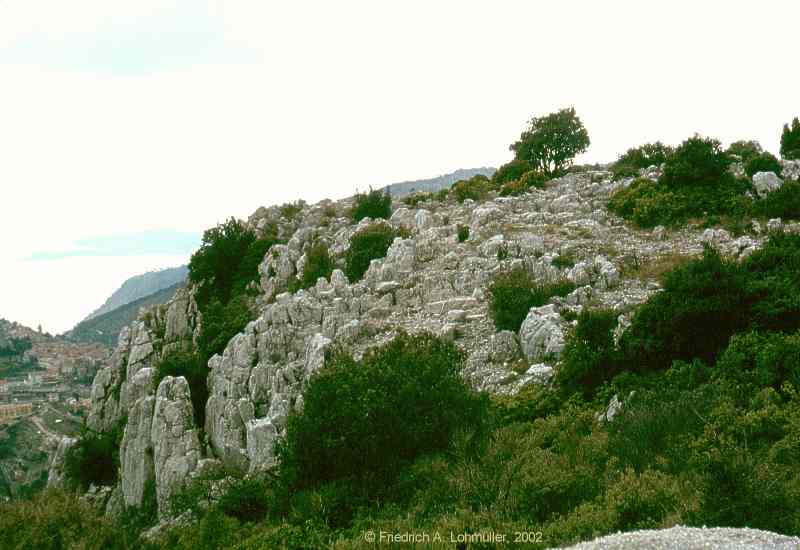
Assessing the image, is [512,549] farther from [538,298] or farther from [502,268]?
[502,268]

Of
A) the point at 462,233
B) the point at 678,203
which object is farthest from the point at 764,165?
the point at 462,233

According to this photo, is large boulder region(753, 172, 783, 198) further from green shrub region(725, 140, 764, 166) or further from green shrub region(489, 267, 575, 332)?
green shrub region(489, 267, 575, 332)

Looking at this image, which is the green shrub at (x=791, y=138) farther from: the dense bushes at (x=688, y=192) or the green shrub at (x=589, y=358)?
the green shrub at (x=589, y=358)

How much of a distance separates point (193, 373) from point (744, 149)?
117ft

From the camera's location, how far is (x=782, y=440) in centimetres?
1211

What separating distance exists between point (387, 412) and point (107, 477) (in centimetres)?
2171

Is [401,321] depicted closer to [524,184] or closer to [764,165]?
[524,184]

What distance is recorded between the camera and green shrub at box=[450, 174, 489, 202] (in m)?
42.8

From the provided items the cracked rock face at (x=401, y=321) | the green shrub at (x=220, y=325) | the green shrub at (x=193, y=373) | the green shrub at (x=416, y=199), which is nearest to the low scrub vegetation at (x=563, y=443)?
the cracked rock face at (x=401, y=321)

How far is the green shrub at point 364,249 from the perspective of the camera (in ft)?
103

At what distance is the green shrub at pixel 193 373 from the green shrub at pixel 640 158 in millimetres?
26512

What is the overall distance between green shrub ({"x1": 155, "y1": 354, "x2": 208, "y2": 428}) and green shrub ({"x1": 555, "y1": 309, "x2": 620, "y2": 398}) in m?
15.7

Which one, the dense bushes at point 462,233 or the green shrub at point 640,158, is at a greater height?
the green shrub at point 640,158

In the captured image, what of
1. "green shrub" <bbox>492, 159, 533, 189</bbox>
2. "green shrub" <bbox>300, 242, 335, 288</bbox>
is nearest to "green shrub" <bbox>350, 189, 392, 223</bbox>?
"green shrub" <bbox>300, 242, 335, 288</bbox>
